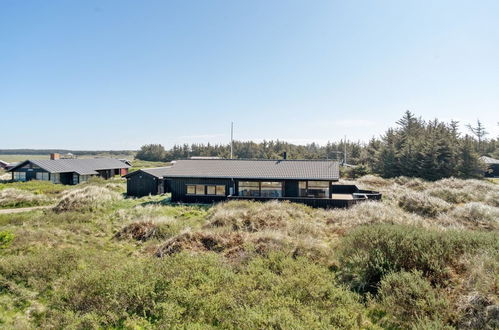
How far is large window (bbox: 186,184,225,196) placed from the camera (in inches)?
957

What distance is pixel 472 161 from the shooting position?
38312 mm

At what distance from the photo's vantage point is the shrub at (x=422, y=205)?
18.3m

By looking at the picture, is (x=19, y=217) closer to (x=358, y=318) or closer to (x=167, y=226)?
(x=167, y=226)

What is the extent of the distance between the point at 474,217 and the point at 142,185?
87.3 feet

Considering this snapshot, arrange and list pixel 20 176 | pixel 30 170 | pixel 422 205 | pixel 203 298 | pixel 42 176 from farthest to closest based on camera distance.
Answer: pixel 20 176, pixel 30 170, pixel 42 176, pixel 422 205, pixel 203 298

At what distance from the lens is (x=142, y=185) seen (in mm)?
29125

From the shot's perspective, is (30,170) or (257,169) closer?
(257,169)

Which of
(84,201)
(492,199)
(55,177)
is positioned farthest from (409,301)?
(55,177)

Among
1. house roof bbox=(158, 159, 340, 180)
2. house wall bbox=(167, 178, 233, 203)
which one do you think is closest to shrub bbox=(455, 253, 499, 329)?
house roof bbox=(158, 159, 340, 180)

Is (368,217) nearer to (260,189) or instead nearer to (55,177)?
(260,189)

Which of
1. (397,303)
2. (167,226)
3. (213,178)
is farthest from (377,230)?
(213,178)

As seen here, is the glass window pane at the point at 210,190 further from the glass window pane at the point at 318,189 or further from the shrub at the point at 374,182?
the shrub at the point at 374,182

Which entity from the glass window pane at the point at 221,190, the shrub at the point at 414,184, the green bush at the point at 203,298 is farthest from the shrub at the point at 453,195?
the green bush at the point at 203,298

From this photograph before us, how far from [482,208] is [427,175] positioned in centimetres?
2438
